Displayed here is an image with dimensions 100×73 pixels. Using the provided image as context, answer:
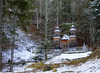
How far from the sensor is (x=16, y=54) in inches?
962

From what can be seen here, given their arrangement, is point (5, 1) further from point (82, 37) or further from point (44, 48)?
point (82, 37)

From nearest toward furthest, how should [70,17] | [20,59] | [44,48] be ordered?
[44,48]
[20,59]
[70,17]

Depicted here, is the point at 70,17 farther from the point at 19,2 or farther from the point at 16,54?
the point at 19,2

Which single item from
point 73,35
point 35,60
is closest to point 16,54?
point 35,60

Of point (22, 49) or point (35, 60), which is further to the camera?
point (22, 49)

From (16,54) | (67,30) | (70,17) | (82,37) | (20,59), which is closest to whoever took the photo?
(20,59)

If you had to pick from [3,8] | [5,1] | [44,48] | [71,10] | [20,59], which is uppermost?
[71,10]

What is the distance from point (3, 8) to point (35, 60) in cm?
1366

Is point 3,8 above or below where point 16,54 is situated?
above

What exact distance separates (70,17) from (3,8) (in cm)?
4016

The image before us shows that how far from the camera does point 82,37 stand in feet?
140

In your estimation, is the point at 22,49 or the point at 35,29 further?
the point at 35,29

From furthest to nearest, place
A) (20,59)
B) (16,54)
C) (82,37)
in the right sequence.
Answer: (82,37), (16,54), (20,59)

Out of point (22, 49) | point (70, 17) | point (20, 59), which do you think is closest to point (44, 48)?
point (20, 59)
